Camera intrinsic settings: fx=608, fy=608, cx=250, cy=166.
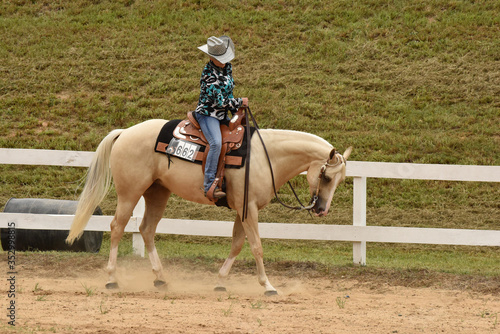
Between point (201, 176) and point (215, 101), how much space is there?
2.85ft

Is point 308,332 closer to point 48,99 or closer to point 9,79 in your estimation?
point 48,99

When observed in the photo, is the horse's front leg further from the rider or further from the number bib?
the number bib

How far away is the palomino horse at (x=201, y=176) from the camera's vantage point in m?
6.79

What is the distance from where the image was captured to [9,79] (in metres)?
18.0

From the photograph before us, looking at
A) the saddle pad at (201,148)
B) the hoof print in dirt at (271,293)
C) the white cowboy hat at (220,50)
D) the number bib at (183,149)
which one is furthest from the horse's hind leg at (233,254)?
the white cowboy hat at (220,50)

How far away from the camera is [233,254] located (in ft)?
23.1

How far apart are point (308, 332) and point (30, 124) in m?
12.7

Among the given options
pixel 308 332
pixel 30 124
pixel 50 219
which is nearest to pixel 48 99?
pixel 30 124

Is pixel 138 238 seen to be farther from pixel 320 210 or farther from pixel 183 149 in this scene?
pixel 320 210

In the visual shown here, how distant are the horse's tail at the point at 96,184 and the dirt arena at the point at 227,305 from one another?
2.32 feet

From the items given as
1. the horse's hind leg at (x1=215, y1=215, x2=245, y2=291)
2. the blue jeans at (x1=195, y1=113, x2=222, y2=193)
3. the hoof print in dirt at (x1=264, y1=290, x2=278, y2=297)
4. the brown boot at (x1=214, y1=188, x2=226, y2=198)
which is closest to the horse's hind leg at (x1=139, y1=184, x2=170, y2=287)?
the horse's hind leg at (x1=215, y1=215, x2=245, y2=291)

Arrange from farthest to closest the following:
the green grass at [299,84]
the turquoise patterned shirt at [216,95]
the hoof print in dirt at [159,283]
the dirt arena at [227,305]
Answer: the green grass at [299,84] < the hoof print in dirt at [159,283] < the turquoise patterned shirt at [216,95] < the dirt arena at [227,305]

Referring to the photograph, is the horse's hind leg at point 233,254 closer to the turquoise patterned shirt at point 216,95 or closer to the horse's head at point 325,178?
the horse's head at point 325,178

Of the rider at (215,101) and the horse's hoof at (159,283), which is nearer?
the rider at (215,101)
